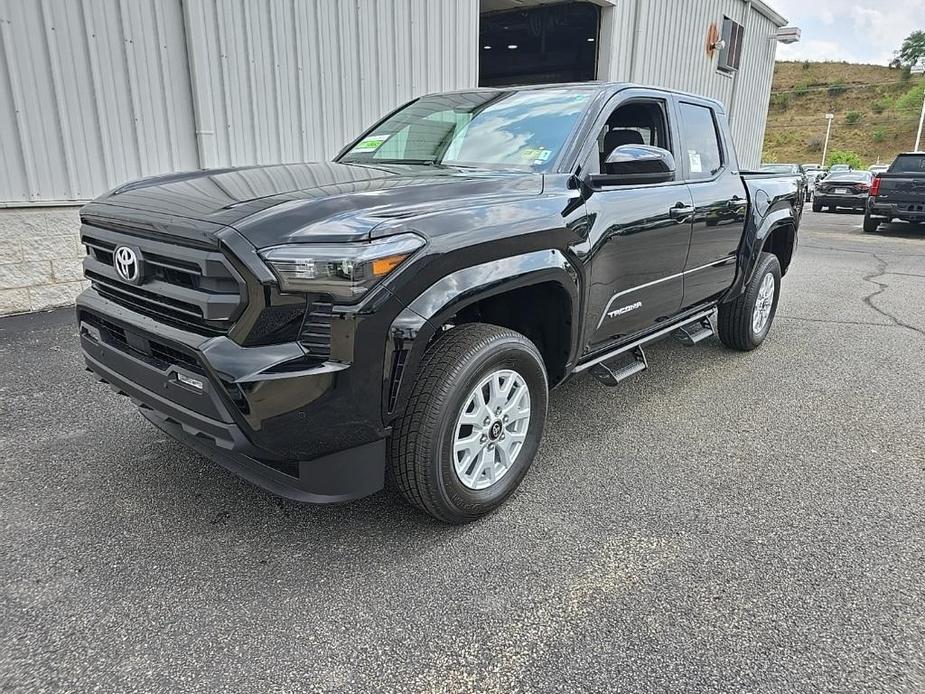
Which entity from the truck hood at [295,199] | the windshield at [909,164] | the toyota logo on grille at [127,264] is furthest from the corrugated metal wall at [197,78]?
the windshield at [909,164]

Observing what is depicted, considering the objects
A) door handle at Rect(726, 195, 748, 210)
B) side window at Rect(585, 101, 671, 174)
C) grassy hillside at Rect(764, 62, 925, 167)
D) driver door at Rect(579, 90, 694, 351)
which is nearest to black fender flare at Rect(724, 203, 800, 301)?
door handle at Rect(726, 195, 748, 210)

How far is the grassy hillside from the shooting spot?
255 ft

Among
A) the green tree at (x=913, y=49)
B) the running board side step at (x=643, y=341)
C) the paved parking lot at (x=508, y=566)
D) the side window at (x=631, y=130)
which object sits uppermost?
the green tree at (x=913, y=49)

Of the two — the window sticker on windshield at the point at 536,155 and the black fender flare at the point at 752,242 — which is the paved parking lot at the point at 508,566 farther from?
the window sticker on windshield at the point at 536,155

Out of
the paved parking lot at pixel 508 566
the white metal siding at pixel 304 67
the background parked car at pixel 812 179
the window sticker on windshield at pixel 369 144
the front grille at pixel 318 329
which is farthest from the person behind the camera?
the background parked car at pixel 812 179

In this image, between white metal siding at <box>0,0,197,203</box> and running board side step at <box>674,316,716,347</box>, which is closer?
running board side step at <box>674,316,716,347</box>

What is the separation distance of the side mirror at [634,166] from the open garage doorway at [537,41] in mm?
10909

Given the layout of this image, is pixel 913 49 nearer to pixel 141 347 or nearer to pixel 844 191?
pixel 844 191

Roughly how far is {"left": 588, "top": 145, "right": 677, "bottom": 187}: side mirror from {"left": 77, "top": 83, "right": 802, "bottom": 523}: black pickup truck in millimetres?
10

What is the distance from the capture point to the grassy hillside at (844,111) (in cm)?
7781

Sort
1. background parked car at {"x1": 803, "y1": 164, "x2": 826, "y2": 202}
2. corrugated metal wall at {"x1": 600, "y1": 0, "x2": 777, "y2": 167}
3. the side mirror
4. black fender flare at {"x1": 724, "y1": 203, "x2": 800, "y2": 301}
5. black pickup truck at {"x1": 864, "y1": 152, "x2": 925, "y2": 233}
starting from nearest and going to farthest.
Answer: the side mirror
black fender flare at {"x1": 724, "y1": 203, "x2": 800, "y2": 301}
corrugated metal wall at {"x1": 600, "y1": 0, "x2": 777, "y2": 167}
black pickup truck at {"x1": 864, "y1": 152, "x2": 925, "y2": 233}
background parked car at {"x1": 803, "y1": 164, "x2": 826, "y2": 202}

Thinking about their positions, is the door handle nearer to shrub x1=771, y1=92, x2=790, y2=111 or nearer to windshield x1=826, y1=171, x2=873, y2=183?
windshield x1=826, y1=171, x2=873, y2=183

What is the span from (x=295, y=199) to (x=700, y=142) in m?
3.10

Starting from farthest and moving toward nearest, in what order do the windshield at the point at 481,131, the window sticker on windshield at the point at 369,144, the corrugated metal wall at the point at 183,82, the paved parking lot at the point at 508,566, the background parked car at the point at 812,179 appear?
1. the background parked car at the point at 812,179
2. the corrugated metal wall at the point at 183,82
3. the window sticker on windshield at the point at 369,144
4. the windshield at the point at 481,131
5. the paved parking lot at the point at 508,566
